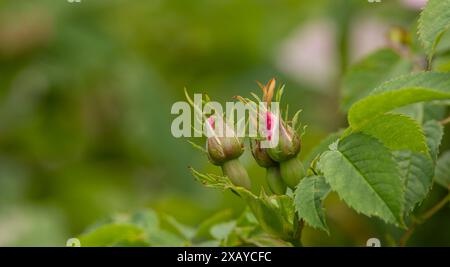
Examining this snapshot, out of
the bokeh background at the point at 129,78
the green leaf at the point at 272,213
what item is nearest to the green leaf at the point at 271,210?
the green leaf at the point at 272,213

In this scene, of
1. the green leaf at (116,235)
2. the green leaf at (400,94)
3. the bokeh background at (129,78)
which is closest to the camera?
the green leaf at (400,94)

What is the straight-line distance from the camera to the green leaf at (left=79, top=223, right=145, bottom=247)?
4.15ft

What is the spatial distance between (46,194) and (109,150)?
0.80 ft

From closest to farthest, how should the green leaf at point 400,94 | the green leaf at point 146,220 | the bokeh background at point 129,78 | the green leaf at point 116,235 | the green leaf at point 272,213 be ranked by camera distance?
the green leaf at point 400,94 → the green leaf at point 272,213 → the green leaf at point 116,235 → the green leaf at point 146,220 → the bokeh background at point 129,78

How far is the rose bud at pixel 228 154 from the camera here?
107 centimetres

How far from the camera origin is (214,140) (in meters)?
1.07

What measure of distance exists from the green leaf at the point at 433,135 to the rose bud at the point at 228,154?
233mm

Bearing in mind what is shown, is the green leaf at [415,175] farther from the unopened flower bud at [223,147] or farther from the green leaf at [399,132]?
the unopened flower bud at [223,147]

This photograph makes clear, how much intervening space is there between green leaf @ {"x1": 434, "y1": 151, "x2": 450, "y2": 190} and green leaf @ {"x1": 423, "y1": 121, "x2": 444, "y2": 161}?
0.42ft

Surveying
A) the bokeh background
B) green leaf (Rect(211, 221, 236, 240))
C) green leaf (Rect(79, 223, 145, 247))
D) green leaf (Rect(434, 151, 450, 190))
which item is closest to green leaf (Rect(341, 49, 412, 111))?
green leaf (Rect(434, 151, 450, 190))
